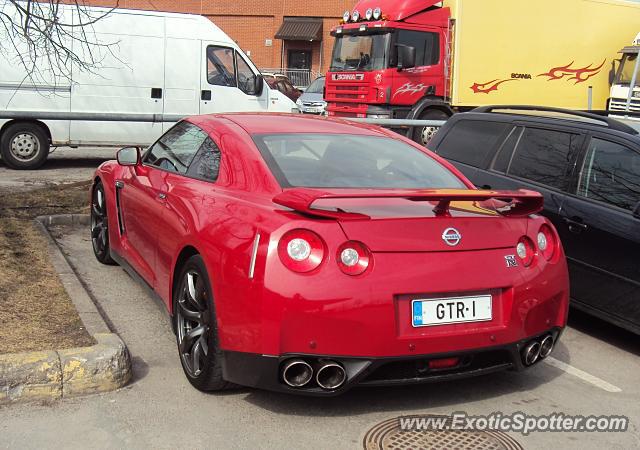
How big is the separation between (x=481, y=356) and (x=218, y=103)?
11.1 metres

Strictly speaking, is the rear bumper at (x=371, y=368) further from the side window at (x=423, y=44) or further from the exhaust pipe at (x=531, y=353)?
the side window at (x=423, y=44)

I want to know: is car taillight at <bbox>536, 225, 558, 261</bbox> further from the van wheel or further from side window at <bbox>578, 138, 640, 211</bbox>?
the van wheel

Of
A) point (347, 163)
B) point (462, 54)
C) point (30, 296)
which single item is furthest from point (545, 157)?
point (462, 54)

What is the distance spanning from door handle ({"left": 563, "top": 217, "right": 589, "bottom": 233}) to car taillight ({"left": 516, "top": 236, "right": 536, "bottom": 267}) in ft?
5.28

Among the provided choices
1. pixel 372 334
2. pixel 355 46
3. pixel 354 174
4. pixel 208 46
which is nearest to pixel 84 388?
pixel 372 334

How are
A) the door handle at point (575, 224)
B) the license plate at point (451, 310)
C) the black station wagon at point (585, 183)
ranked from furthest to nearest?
1. the door handle at point (575, 224)
2. the black station wagon at point (585, 183)
3. the license plate at point (451, 310)

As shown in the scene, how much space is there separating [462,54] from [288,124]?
1241cm

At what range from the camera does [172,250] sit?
4.60m

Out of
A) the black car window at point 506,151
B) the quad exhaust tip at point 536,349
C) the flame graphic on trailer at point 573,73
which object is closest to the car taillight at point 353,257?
the quad exhaust tip at point 536,349

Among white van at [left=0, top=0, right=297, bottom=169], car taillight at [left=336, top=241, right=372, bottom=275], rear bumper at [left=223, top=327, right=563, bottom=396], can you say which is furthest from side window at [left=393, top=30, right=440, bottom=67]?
car taillight at [left=336, top=241, right=372, bottom=275]

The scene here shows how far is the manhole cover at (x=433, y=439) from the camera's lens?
12.1 feet

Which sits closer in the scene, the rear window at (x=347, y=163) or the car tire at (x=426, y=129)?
the rear window at (x=347, y=163)

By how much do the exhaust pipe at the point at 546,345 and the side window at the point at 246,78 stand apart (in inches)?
436

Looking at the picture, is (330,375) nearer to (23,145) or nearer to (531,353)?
(531,353)
